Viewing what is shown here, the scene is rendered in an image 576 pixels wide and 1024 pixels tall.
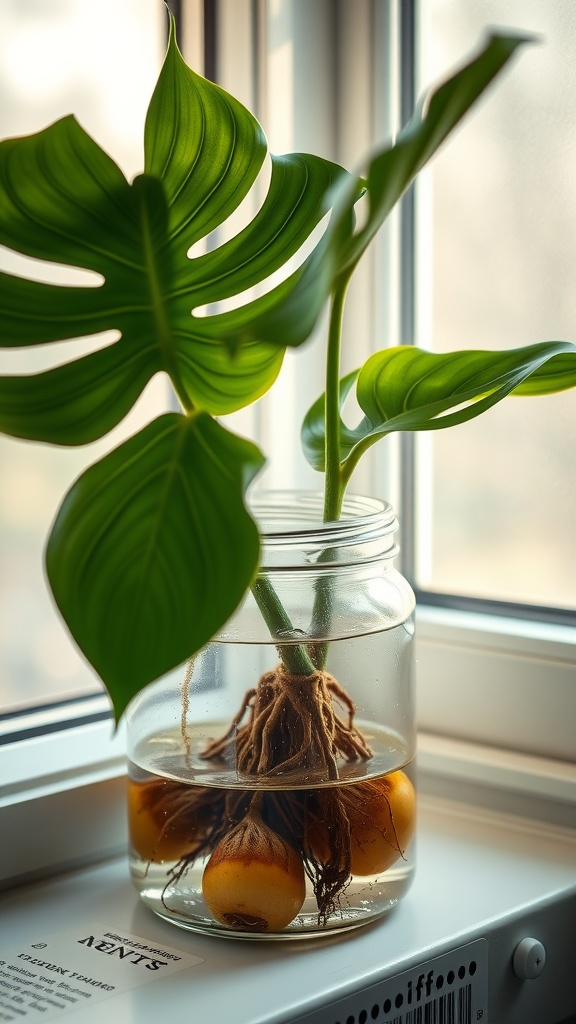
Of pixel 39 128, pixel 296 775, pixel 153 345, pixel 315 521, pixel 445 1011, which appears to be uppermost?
pixel 39 128

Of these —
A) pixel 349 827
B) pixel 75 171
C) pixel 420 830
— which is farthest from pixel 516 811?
pixel 75 171

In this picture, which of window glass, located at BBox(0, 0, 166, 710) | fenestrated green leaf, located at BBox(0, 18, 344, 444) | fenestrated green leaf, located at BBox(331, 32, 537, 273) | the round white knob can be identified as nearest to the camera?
fenestrated green leaf, located at BBox(331, 32, 537, 273)

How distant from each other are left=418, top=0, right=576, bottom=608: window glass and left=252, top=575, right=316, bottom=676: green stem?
33 cm

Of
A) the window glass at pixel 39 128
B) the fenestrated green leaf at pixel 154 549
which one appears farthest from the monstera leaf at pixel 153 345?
the window glass at pixel 39 128

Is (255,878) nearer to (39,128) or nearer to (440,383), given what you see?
(440,383)

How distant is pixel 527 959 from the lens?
2.32 feet

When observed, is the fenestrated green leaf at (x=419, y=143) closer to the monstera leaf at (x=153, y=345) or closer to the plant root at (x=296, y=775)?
the monstera leaf at (x=153, y=345)

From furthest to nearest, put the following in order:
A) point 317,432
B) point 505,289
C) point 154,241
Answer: point 505,289
point 317,432
point 154,241

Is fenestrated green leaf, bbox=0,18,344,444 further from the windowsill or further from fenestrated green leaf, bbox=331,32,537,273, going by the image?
the windowsill

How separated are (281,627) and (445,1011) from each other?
0.24 meters

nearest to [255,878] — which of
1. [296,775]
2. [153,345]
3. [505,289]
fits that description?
[296,775]

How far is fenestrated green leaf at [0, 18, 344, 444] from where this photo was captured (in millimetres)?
588

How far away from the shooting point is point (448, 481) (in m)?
1.00

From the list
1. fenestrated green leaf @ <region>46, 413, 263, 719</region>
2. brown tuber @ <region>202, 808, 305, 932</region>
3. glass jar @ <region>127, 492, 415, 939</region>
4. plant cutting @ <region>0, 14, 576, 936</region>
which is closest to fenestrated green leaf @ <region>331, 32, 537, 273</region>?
plant cutting @ <region>0, 14, 576, 936</region>
